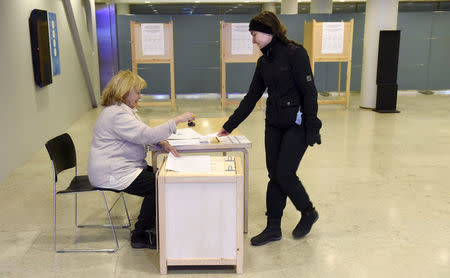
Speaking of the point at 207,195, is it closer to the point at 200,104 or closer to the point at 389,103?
the point at 389,103

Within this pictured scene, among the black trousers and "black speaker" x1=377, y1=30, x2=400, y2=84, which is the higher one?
"black speaker" x1=377, y1=30, x2=400, y2=84

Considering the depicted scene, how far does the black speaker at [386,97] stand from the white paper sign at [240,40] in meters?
2.63

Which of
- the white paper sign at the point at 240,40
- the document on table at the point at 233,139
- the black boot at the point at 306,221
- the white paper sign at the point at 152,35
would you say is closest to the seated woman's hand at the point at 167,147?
the document on table at the point at 233,139

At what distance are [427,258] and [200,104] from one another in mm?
7724

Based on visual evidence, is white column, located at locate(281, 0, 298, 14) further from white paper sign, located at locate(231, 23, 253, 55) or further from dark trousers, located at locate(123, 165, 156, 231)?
dark trousers, located at locate(123, 165, 156, 231)

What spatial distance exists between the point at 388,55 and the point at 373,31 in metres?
0.54

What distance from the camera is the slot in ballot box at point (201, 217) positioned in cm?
286

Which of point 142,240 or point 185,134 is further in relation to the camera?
point 185,134

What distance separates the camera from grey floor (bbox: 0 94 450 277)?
122 inches

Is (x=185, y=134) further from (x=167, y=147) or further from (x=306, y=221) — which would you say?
(x=306, y=221)

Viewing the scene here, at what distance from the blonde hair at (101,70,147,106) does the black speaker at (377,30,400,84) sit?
6724mm

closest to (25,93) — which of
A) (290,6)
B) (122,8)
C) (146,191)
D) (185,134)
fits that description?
(185,134)

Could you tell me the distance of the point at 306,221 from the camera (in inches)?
138

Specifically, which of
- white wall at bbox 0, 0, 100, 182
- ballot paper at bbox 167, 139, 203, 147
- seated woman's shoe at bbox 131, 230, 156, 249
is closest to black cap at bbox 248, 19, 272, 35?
ballot paper at bbox 167, 139, 203, 147
